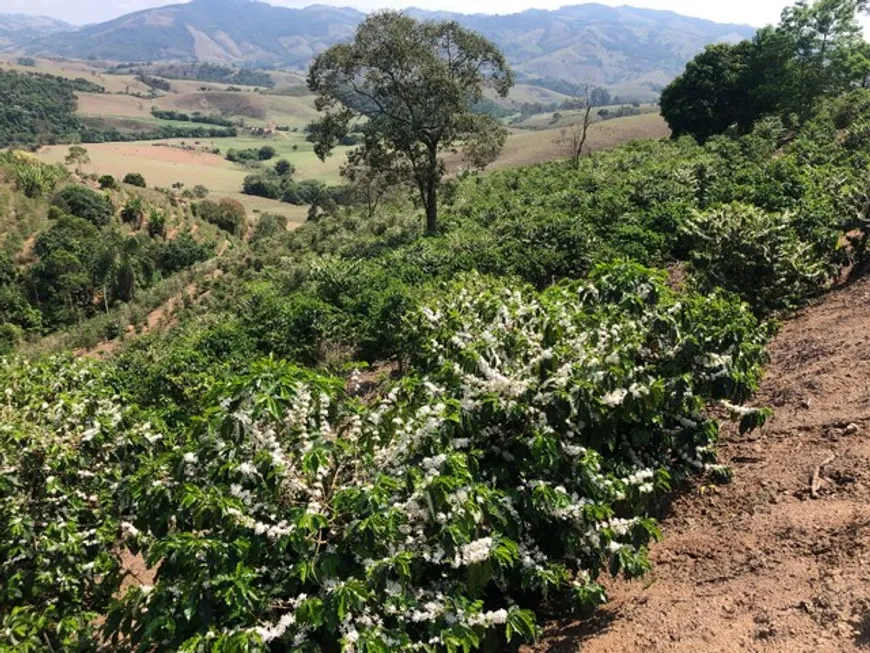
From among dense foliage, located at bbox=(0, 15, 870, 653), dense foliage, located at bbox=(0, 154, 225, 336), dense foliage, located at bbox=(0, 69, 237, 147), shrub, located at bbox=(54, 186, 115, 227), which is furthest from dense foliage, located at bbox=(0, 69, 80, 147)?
dense foliage, located at bbox=(0, 15, 870, 653)

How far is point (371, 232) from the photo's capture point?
104ft

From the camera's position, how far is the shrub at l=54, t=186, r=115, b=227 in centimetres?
5062

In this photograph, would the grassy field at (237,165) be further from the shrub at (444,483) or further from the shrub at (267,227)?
the shrub at (444,483)

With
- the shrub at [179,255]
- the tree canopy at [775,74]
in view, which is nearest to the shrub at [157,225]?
the shrub at [179,255]

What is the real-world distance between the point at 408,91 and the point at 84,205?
40.5m

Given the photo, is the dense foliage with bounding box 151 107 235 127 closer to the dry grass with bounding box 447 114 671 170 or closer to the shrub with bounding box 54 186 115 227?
the dry grass with bounding box 447 114 671 170

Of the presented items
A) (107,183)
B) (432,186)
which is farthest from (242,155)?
(432,186)

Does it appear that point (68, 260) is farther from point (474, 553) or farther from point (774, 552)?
point (774, 552)

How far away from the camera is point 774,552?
4.99m

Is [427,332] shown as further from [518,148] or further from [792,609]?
[518,148]

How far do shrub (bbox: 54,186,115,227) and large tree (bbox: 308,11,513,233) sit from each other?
36.7 m

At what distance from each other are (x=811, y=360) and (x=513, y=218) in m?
14.6

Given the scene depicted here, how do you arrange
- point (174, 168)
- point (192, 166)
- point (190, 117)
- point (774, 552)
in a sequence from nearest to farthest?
point (774, 552), point (174, 168), point (192, 166), point (190, 117)

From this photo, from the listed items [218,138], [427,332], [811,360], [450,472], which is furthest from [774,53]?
[218,138]
